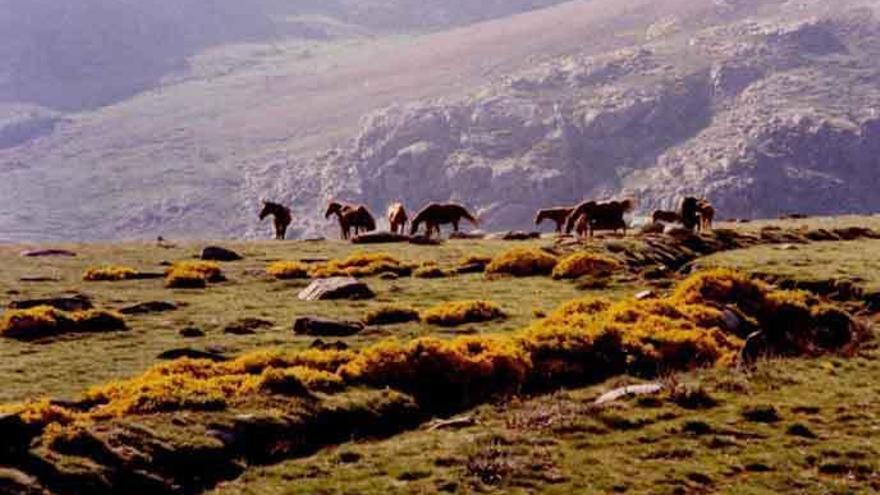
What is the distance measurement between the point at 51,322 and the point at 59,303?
4530mm

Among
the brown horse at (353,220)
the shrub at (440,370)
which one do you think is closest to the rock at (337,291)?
the shrub at (440,370)

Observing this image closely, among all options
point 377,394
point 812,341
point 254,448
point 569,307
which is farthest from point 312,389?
point 812,341

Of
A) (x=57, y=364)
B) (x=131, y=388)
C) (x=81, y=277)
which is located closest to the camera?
(x=131, y=388)

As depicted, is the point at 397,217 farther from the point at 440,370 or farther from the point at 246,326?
the point at 440,370

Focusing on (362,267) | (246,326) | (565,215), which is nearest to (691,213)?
(565,215)

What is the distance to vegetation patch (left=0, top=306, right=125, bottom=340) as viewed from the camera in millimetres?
35125

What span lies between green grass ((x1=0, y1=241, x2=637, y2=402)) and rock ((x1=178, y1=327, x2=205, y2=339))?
1.04ft

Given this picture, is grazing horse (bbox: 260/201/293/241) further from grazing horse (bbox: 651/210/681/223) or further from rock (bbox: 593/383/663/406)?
rock (bbox: 593/383/663/406)

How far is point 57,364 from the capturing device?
29.8 m

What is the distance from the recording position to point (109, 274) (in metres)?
52.4

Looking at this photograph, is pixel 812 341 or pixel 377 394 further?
pixel 812 341

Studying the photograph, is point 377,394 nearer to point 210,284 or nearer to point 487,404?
point 487,404

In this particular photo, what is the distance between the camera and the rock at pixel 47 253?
209 feet

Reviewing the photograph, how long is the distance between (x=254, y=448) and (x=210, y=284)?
2830 centimetres
